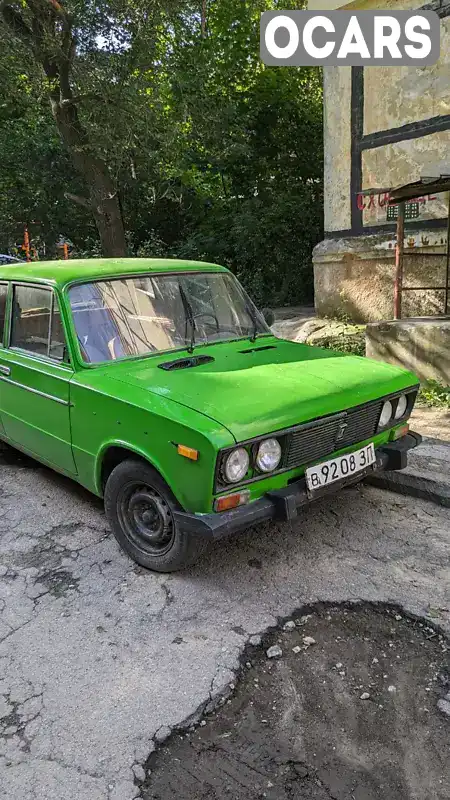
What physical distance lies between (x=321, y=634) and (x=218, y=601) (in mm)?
578

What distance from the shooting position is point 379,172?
9289 mm

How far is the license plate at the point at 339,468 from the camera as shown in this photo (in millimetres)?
3150

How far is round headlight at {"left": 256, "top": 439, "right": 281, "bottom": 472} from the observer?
2.95 meters

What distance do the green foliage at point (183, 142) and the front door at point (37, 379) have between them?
7781mm

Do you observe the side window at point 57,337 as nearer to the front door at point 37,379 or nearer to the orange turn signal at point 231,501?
the front door at point 37,379

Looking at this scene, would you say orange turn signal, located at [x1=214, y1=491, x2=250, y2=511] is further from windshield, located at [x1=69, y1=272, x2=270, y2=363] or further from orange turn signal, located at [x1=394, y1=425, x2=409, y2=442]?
orange turn signal, located at [x1=394, y1=425, x2=409, y2=442]

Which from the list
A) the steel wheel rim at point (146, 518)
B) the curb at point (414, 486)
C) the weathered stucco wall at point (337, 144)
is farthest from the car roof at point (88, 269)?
the weathered stucco wall at point (337, 144)

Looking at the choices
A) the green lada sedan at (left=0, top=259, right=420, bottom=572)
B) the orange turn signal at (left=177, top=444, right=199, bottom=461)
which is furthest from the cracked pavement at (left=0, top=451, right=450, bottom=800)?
the orange turn signal at (left=177, top=444, right=199, bottom=461)

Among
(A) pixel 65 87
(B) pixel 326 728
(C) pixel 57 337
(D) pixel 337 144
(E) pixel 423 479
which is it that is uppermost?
(A) pixel 65 87

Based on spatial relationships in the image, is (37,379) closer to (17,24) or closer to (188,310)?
(188,310)

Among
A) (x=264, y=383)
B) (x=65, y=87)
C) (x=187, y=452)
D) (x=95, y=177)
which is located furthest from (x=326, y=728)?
(x=65, y=87)

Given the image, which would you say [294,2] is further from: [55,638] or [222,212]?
[55,638]

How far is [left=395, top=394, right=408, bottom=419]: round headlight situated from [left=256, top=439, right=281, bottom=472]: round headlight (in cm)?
114

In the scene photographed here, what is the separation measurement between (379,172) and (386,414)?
690 centimetres
